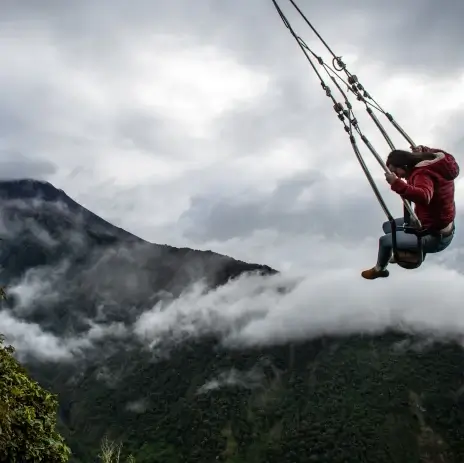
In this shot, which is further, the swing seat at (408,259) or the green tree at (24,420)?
the green tree at (24,420)

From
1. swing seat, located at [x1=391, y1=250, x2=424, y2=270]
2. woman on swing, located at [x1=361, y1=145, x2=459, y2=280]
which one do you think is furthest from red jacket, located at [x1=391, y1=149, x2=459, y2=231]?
swing seat, located at [x1=391, y1=250, x2=424, y2=270]

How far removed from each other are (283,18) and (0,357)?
1062cm

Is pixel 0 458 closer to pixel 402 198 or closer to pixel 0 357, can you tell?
pixel 0 357

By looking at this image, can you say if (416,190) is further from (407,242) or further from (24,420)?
(24,420)

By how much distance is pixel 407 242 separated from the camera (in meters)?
9.40

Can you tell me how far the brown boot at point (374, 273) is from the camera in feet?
32.8

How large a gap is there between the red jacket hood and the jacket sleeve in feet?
1.02

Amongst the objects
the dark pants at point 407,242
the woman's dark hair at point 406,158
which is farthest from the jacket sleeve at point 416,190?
the dark pants at point 407,242

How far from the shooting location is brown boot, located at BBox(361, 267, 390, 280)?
9992 mm

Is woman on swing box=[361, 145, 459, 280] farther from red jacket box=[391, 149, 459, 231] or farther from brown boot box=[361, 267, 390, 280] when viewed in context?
brown boot box=[361, 267, 390, 280]

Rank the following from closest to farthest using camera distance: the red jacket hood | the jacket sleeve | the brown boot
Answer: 1. the jacket sleeve
2. the red jacket hood
3. the brown boot

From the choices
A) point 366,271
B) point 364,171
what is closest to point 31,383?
point 366,271

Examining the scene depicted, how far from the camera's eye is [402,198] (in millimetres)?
8711

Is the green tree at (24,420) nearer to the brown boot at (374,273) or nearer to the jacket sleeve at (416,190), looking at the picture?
the brown boot at (374,273)
